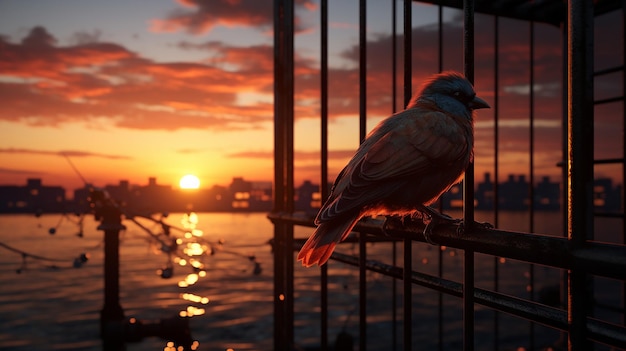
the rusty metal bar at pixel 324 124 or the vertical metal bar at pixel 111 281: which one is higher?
the rusty metal bar at pixel 324 124

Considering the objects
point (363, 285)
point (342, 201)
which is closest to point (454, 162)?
point (342, 201)

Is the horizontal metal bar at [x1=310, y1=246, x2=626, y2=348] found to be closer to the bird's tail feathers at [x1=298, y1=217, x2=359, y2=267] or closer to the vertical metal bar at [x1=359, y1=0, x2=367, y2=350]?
the vertical metal bar at [x1=359, y1=0, x2=367, y2=350]

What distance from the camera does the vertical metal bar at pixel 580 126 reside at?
1.01m

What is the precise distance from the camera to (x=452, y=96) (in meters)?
2.20

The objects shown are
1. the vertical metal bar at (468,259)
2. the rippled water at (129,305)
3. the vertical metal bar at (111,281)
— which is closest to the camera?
the vertical metal bar at (468,259)

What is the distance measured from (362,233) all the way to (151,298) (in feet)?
136

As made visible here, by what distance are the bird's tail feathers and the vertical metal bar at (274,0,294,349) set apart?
3.62ft

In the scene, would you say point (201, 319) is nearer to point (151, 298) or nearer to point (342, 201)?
point (151, 298)

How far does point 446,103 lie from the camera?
2166mm

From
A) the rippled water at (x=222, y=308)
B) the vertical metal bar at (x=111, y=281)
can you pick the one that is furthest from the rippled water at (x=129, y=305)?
the vertical metal bar at (x=111, y=281)

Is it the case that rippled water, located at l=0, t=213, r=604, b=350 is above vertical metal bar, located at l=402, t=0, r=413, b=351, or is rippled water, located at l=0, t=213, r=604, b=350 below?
below

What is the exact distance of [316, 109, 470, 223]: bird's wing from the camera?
1891 mm

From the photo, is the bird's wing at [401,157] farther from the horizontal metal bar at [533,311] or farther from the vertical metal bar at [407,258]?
the horizontal metal bar at [533,311]

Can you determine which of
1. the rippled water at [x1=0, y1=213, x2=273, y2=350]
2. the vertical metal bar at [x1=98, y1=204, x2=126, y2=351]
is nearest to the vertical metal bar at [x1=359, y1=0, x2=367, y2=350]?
the vertical metal bar at [x1=98, y1=204, x2=126, y2=351]
